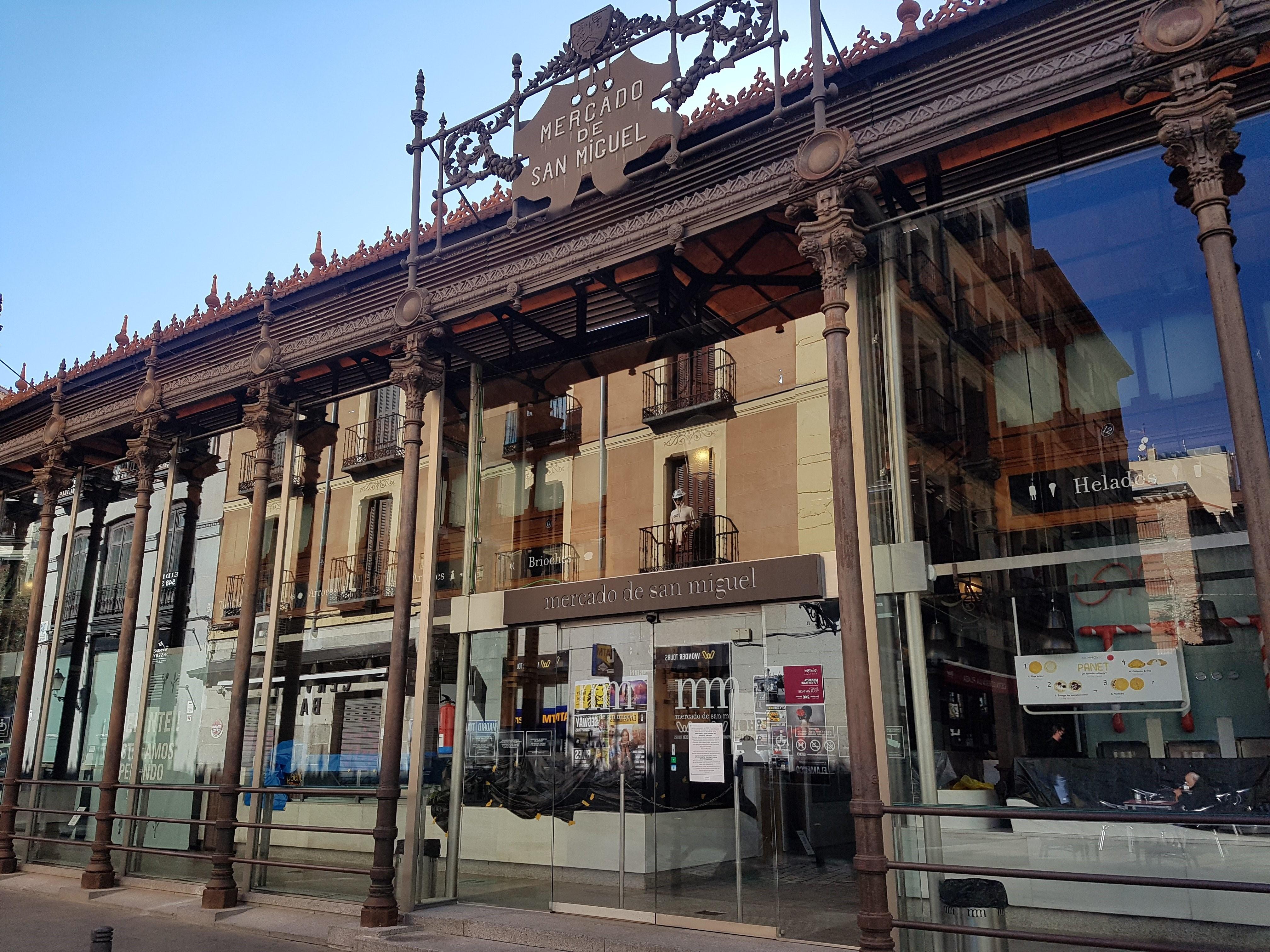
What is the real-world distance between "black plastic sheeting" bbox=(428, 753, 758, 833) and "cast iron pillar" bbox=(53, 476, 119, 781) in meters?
6.56

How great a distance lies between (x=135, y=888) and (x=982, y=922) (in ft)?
30.0

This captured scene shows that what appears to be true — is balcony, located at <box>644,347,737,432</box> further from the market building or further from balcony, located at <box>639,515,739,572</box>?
balcony, located at <box>639,515,739,572</box>

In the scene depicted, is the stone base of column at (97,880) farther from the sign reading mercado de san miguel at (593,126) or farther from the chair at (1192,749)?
the chair at (1192,749)

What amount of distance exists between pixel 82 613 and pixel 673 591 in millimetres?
9518

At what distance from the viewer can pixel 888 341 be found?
7922 mm

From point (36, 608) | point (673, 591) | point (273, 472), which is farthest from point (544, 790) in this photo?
point (36, 608)

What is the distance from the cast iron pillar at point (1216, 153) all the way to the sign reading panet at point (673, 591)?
3.21 m

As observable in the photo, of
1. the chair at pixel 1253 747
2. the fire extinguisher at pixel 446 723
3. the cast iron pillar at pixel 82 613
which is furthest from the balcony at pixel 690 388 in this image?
the cast iron pillar at pixel 82 613

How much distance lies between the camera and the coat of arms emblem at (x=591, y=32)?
30.7ft

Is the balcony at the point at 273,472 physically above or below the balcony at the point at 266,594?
above

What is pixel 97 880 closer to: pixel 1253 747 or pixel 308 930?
pixel 308 930

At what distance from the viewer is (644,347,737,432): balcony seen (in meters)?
9.16

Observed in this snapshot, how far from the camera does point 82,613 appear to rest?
1364 cm

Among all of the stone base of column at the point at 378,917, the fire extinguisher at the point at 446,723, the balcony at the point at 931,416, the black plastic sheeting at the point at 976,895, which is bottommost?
the stone base of column at the point at 378,917
